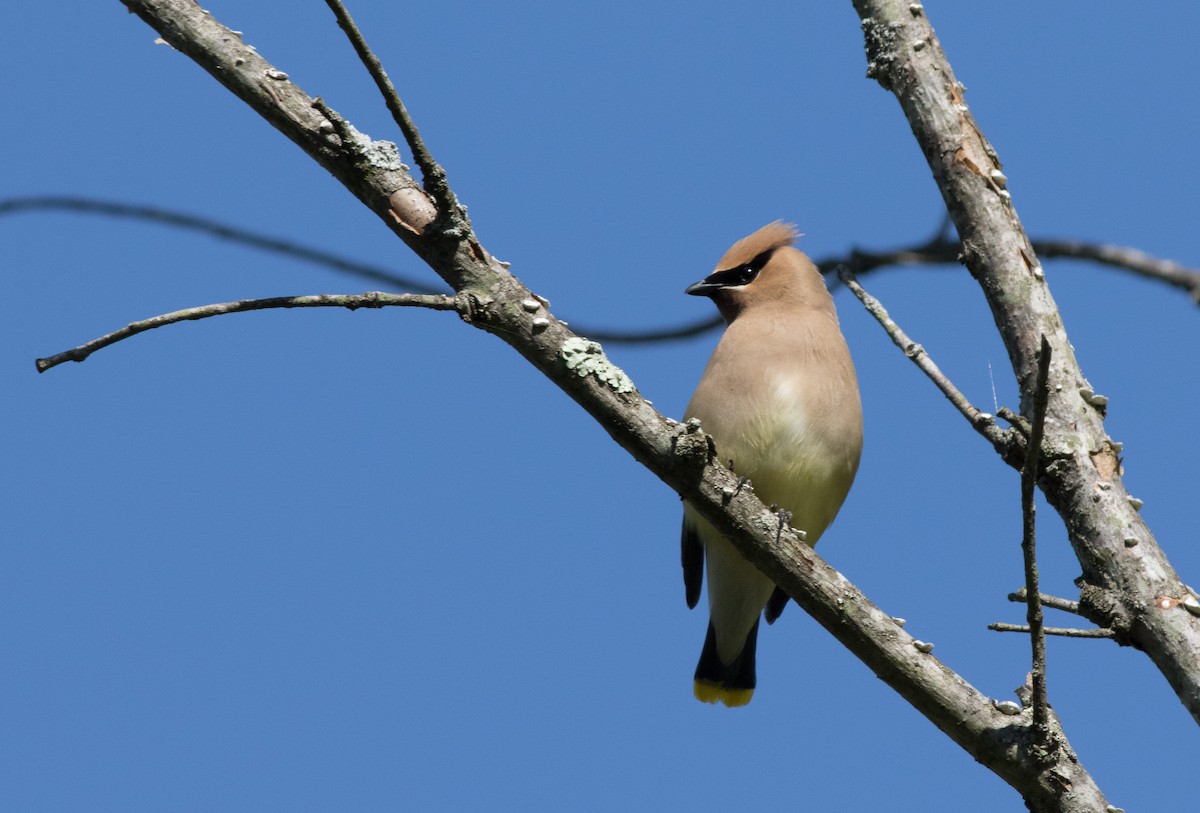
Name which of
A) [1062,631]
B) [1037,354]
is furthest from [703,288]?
[1062,631]

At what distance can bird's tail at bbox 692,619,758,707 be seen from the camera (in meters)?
5.88

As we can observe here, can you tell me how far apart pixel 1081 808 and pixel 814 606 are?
0.75 metres

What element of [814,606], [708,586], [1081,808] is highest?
[708,586]

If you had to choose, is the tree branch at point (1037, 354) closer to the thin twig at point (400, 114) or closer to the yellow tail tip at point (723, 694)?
the thin twig at point (400, 114)

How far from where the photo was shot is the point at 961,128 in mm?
3969

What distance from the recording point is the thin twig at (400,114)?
2.71m

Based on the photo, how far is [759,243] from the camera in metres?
5.99

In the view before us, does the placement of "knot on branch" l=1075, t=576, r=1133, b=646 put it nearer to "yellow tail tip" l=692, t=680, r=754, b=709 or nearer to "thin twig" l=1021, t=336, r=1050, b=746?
"thin twig" l=1021, t=336, r=1050, b=746

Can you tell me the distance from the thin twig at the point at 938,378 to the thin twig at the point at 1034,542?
67cm


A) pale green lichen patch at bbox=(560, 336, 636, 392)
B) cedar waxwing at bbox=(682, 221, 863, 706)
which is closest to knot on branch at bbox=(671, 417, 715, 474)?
pale green lichen patch at bbox=(560, 336, 636, 392)

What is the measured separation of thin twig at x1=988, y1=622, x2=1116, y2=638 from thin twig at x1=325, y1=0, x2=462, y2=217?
1.57m

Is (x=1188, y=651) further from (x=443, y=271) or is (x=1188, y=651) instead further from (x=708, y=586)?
(x=708, y=586)

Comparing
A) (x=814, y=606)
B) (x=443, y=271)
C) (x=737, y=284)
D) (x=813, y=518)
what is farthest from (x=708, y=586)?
(x=443, y=271)

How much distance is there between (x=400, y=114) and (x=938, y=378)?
1.59 metres
